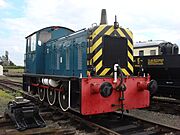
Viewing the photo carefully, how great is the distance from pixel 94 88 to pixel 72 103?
42.1 inches

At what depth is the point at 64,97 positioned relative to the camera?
25.5 ft

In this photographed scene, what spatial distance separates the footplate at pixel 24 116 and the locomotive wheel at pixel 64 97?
100cm

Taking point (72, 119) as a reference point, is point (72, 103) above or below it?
above

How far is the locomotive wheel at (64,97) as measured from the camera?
24.6ft

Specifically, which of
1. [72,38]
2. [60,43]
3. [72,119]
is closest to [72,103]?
[72,119]

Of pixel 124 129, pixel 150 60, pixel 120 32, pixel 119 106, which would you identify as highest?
pixel 120 32

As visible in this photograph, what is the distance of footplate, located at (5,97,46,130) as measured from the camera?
6.39m

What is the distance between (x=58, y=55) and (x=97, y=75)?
8.97 feet

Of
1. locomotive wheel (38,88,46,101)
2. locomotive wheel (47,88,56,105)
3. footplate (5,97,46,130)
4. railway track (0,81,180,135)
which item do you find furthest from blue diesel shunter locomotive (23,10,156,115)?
footplate (5,97,46,130)

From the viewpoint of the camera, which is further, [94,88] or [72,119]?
[72,119]

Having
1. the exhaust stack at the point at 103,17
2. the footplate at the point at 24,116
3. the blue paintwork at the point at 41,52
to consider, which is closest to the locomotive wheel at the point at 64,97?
the footplate at the point at 24,116

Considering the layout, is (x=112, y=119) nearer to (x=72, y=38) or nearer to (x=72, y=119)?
(x=72, y=119)

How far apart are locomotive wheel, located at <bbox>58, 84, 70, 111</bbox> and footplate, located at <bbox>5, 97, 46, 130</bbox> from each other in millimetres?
1003

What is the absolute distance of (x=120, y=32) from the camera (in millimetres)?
7828
